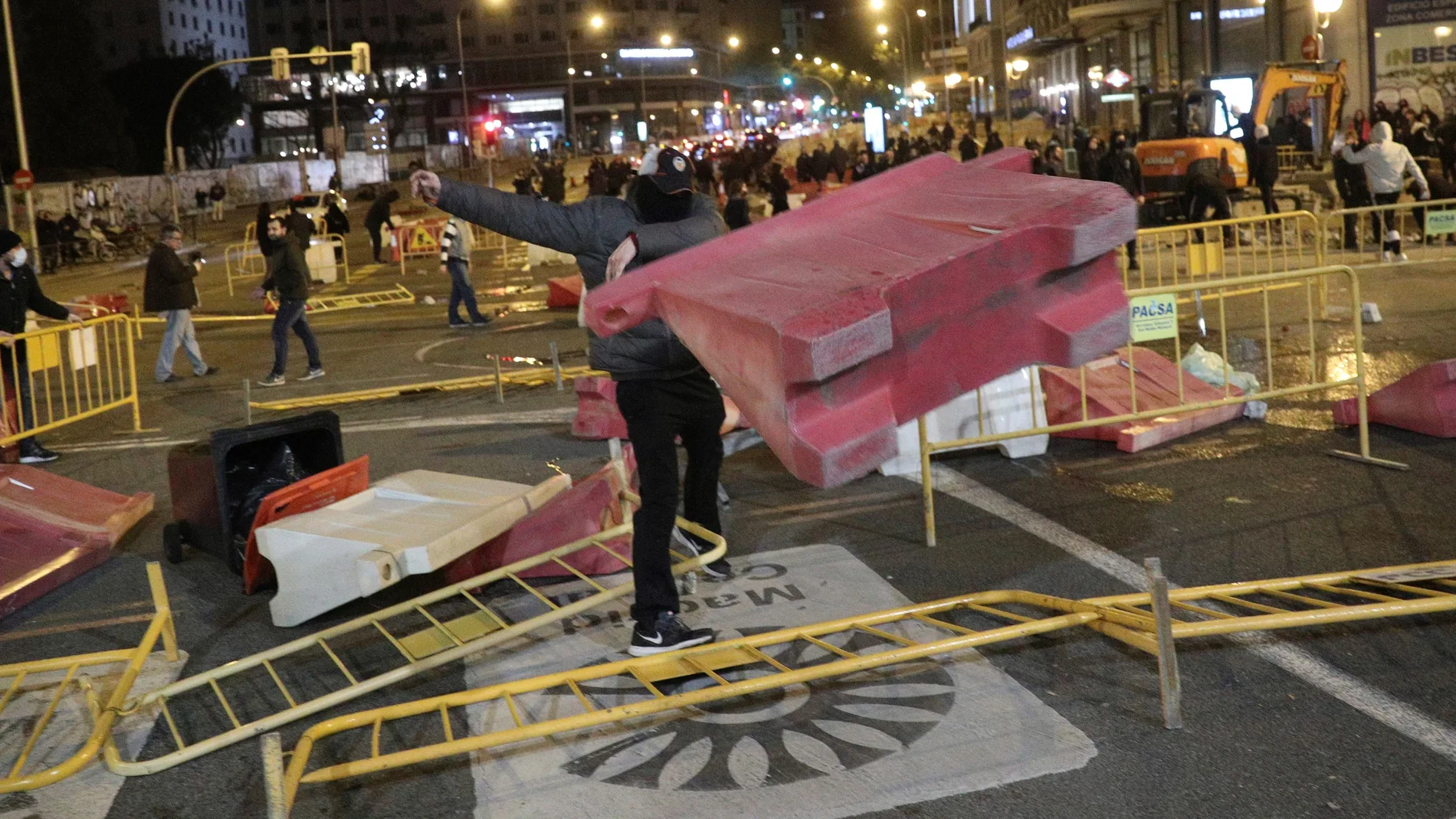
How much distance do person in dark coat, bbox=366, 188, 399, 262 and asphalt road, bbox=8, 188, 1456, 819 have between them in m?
18.6

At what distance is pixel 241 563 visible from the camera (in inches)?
273

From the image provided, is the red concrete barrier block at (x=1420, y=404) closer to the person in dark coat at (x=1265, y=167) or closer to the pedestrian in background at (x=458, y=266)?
the pedestrian in background at (x=458, y=266)

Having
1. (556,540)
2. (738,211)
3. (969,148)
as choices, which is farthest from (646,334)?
(969,148)

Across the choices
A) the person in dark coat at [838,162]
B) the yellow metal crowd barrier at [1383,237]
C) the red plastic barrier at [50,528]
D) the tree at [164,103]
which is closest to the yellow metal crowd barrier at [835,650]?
the red plastic barrier at [50,528]

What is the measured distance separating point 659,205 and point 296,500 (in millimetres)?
2474

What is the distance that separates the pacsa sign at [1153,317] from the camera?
807 centimetres

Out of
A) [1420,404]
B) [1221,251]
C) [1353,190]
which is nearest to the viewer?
[1420,404]

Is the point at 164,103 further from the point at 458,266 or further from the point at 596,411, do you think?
the point at 596,411

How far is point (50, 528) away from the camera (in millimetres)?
7402

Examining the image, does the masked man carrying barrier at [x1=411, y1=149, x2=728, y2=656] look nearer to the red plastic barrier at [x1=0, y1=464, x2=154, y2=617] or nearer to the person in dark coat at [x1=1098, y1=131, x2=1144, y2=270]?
the red plastic barrier at [x1=0, y1=464, x2=154, y2=617]

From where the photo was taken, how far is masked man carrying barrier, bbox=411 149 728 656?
5.14 metres

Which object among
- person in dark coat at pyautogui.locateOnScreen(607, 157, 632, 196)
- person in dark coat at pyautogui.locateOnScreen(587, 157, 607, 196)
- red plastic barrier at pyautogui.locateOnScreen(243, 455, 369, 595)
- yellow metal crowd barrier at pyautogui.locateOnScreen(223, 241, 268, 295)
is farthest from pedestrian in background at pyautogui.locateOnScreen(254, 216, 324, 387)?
person in dark coat at pyautogui.locateOnScreen(587, 157, 607, 196)

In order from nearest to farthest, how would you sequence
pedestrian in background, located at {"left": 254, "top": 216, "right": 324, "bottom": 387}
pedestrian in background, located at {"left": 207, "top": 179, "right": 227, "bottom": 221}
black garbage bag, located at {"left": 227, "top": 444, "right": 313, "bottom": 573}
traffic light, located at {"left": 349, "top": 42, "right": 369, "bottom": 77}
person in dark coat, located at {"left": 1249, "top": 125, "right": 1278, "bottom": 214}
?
1. black garbage bag, located at {"left": 227, "top": 444, "right": 313, "bottom": 573}
2. pedestrian in background, located at {"left": 254, "top": 216, "right": 324, "bottom": 387}
3. person in dark coat, located at {"left": 1249, "top": 125, "right": 1278, "bottom": 214}
4. traffic light, located at {"left": 349, "top": 42, "right": 369, "bottom": 77}
5. pedestrian in background, located at {"left": 207, "top": 179, "right": 227, "bottom": 221}

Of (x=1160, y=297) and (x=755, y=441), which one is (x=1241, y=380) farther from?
(x=755, y=441)
